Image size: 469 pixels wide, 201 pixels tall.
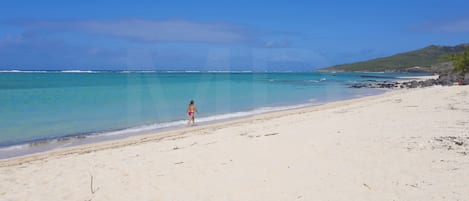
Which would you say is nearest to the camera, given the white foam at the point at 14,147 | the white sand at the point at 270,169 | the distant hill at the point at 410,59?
the white sand at the point at 270,169

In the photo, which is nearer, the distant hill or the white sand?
the white sand

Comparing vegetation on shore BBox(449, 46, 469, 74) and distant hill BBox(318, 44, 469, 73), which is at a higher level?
distant hill BBox(318, 44, 469, 73)

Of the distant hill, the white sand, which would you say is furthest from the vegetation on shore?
the distant hill

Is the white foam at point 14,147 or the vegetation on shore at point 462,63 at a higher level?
the vegetation on shore at point 462,63

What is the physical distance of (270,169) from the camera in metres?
6.74

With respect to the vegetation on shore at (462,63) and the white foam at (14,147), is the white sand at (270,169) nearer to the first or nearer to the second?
the white foam at (14,147)

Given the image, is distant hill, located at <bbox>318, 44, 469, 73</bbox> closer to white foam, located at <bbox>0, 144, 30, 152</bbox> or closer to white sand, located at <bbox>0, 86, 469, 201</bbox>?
white sand, located at <bbox>0, 86, 469, 201</bbox>

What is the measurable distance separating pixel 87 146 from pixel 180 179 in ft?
19.5

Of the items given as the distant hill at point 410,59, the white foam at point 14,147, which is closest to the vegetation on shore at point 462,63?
the white foam at point 14,147

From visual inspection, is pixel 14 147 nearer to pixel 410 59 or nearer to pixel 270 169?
pixel 270 169

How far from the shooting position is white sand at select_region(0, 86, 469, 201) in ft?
18.2

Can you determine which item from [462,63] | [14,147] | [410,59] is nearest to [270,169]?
[14,147]

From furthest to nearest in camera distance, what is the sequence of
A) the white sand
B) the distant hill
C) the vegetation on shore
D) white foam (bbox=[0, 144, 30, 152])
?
the distant hill, the vegetation on shore, white foam (bbox=[0, 144, 30, 152]), the white sand

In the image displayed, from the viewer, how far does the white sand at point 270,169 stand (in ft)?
18.2
